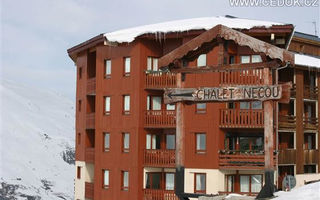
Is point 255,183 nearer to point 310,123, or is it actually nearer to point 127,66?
point 310,123

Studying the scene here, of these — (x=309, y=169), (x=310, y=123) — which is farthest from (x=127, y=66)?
(x=309, y=169)

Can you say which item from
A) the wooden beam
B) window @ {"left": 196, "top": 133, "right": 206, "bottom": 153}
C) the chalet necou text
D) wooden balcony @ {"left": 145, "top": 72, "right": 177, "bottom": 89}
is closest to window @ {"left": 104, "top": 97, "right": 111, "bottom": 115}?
wooden balcony @ {"left": 145, "top": 72, "right": 177, "bottom": 89}

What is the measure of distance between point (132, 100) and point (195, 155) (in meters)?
5.45

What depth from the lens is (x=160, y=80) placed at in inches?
1478

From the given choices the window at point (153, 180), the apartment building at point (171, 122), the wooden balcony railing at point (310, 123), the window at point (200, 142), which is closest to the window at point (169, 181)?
the apartment building at point (171, 122)

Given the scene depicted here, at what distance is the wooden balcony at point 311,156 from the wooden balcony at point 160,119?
36.3 feet

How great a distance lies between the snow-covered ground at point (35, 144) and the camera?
99.0 meters

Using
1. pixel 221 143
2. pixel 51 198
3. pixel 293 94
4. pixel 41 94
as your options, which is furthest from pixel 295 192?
pixel 41 94

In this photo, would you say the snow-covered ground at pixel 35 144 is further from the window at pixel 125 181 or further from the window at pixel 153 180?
the window at pixel 153 180

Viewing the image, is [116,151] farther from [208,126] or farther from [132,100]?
[208,126]

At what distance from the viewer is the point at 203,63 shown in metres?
36.2

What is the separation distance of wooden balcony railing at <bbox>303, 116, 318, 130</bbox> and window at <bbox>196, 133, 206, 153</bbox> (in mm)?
9507

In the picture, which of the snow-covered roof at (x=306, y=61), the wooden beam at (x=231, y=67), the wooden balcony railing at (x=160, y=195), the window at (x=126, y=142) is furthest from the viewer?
the snow-covered roof at (x=306, y=61)

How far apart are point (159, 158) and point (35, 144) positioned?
89.9 meters
